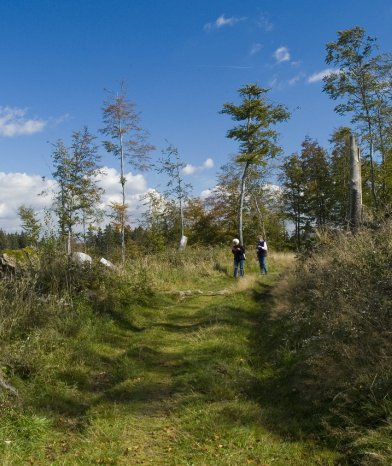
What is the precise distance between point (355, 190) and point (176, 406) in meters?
8.64

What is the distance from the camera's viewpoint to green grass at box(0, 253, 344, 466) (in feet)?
13.6

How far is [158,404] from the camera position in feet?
17.6

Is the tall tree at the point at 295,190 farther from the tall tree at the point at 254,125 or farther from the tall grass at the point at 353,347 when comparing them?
the tall grass at the point at 353,347

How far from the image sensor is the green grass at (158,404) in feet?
13.6

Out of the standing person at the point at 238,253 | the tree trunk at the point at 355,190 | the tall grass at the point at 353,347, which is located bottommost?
the tall grass at the point at 353,347

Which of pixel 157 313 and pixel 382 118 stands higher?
pixel 382 118

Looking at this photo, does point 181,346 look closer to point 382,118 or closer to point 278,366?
point 278,366

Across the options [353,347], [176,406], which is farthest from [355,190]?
[176,406]

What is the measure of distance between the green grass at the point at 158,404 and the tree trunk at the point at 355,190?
437cm

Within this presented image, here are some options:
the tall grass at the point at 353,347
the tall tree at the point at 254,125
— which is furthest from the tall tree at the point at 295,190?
the tall grass at the point at 353,347

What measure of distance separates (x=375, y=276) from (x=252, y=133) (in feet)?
62.2

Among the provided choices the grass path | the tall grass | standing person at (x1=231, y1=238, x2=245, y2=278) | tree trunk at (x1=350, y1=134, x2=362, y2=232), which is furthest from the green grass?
standing person at (x1=231, y1=238, x2=245, y2=278)

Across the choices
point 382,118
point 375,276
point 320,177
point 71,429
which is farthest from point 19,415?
point 320,177

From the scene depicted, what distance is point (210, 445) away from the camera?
4238 mm
